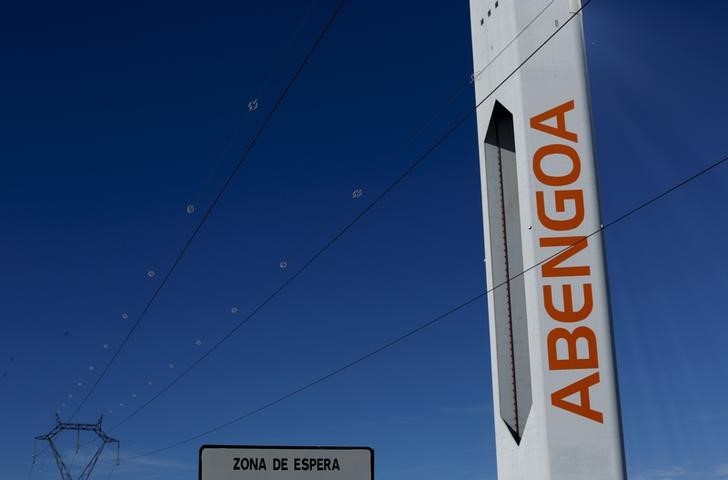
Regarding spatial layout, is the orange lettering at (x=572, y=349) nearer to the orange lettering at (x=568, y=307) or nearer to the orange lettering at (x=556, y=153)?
the orange lettering at (x=568, y=307)

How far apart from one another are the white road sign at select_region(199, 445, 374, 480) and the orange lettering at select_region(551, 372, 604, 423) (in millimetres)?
26647

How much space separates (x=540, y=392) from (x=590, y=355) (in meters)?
2.64

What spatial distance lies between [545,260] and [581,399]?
19.9 ft

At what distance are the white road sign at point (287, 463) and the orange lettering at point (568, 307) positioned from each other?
90.0 feet

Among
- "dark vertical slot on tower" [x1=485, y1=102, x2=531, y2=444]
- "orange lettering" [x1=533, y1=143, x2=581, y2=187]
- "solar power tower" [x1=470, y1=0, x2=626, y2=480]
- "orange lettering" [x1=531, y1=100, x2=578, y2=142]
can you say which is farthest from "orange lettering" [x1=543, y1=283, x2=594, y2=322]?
"orange lettering" [x1=531, y1=100, x2=578, y2=142]

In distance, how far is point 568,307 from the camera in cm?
3881

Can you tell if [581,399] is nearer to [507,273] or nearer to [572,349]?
[572,349]

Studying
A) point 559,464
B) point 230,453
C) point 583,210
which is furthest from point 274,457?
point 583,210

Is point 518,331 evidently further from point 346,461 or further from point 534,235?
point 346,461

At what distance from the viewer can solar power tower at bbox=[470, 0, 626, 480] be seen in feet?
123

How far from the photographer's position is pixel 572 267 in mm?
39188

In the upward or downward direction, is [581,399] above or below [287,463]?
above

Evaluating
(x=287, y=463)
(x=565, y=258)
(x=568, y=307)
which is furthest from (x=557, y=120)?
(x=287, y=463)

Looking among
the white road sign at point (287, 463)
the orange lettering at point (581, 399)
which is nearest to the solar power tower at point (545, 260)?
the orange lettering at point (581, 399)
